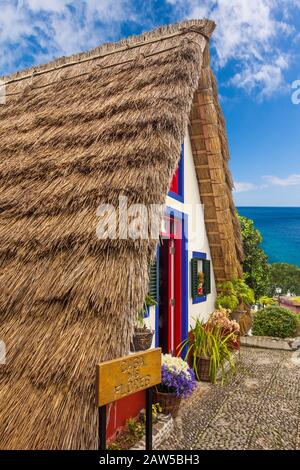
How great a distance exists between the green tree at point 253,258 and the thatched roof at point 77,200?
18.9 ft

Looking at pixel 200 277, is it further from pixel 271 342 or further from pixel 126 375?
pixel 126 375

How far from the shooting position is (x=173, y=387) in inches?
183

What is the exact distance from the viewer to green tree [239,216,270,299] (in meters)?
11.5

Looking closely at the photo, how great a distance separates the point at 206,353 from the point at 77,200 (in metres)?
3.92

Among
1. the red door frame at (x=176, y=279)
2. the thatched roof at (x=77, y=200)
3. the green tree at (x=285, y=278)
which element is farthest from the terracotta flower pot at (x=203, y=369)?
the green tree at (x=285, y=278)

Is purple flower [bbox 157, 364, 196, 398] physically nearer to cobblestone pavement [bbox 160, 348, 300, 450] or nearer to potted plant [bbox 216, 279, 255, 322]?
cobblestone pavement [bbox 160, 348, 300, 450]

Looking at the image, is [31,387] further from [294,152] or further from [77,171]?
[294,152]

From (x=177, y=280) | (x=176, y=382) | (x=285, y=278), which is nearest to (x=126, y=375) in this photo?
(x=176, y=382)

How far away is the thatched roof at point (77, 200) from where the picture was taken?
2.45m

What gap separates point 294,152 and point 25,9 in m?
55.8

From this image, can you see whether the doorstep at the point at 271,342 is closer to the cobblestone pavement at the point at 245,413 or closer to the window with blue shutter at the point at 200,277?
the cobblestone pavement at the point at 245,413

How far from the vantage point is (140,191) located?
Answer: 3.26m

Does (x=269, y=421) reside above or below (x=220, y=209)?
below
